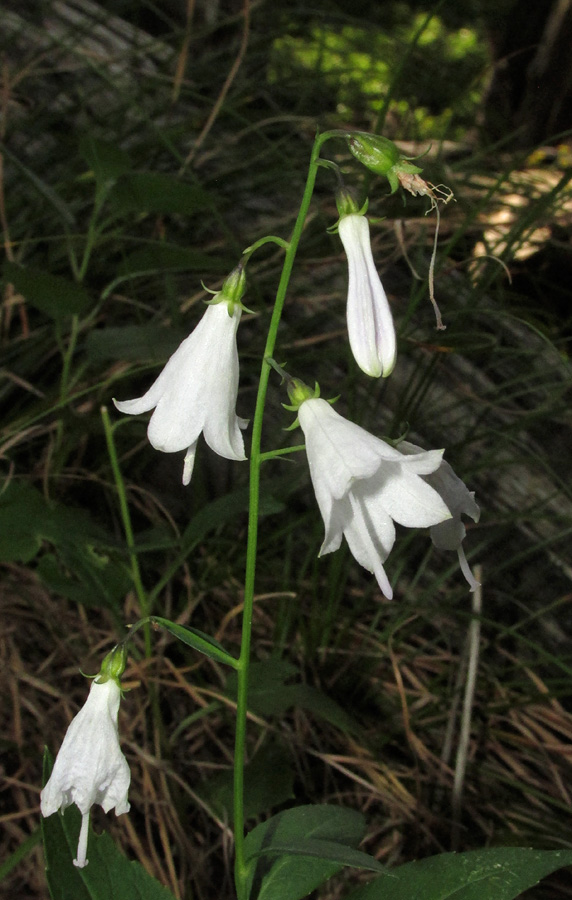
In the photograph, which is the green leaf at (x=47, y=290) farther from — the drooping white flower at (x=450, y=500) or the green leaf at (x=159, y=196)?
the drooping white flower at (x=450, y=500)

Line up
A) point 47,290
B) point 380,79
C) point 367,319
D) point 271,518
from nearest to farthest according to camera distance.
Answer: point 367,319
point 47,290
point 271,518
point 380,79

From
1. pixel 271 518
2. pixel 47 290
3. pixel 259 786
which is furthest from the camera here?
pixel 271 518

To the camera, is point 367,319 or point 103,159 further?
point 103,159

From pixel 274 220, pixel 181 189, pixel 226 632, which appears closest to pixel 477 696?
pixel 226 632

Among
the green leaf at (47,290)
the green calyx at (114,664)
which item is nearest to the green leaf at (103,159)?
the green leaf at (47,290)

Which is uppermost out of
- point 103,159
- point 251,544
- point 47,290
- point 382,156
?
point 382,156

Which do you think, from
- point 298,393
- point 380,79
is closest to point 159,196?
point 298,393

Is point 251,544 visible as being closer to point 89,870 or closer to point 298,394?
point 298,394

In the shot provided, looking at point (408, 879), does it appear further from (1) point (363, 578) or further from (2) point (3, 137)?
(2) point (3, 137)

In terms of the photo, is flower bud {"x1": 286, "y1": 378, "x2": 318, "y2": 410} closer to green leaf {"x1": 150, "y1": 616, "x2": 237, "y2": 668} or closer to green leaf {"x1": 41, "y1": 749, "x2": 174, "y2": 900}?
green leaf {"x1": 150, "y1": 616, "x2": 237, "y2": 668}
